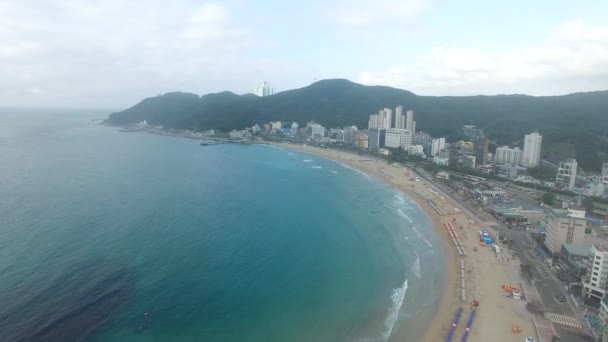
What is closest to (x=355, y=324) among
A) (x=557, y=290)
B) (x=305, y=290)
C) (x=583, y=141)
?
(x=305, y=290)

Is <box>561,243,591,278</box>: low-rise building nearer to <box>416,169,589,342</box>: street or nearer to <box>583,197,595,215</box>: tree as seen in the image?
<box>416,169,589,342</box>: street

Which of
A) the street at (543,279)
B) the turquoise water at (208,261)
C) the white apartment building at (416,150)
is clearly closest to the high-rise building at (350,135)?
the white apartment building at (416,150)

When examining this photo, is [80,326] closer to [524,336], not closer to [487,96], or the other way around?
[524,336]

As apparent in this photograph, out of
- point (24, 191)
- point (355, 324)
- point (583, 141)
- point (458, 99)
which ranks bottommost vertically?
point (355, 324)

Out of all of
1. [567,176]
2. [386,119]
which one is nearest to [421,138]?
[386,119]

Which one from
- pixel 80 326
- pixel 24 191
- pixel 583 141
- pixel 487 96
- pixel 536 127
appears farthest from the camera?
pixel 487 96

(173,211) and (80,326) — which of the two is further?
(173,211)
